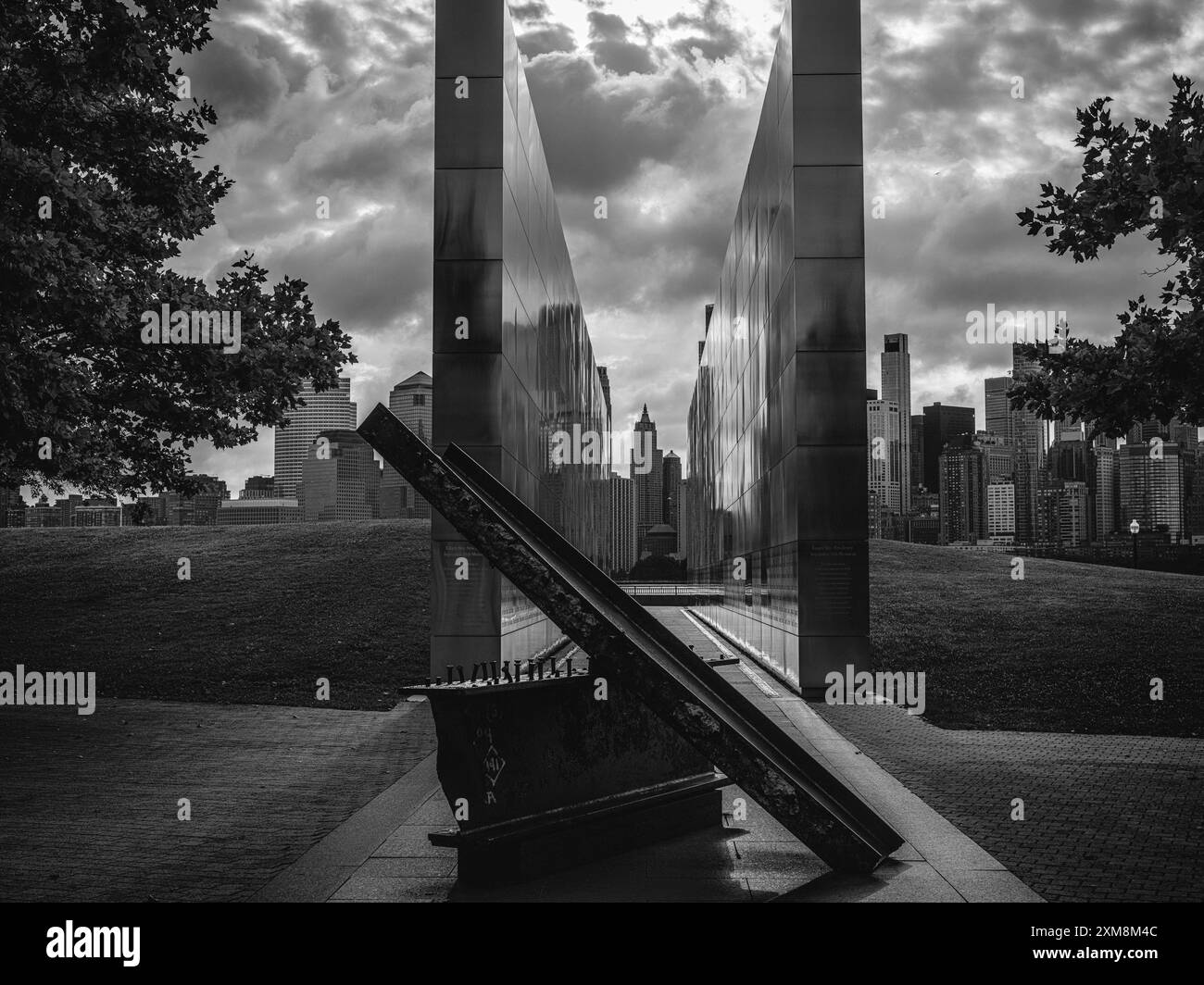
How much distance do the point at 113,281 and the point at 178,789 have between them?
6810mm

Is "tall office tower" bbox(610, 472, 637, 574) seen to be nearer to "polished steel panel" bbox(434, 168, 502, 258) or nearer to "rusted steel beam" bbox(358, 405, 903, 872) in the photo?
"polished steel panel" bbox(434, 168, 502, 258)

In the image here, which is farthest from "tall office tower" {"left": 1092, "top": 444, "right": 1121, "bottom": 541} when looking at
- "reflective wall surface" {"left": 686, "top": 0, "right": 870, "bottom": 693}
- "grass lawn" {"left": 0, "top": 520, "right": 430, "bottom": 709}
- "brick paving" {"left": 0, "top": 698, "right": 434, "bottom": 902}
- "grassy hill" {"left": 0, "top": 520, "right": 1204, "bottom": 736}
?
"brick paving" {"left": 0, "top": 698, "right": 434, "bottom": 902}

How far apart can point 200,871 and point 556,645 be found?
16.6 meters

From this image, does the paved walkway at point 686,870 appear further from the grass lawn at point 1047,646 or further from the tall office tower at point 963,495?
the tall office tower at point 963,495

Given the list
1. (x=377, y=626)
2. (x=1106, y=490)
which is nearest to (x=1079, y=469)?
(x=1106, y=490)

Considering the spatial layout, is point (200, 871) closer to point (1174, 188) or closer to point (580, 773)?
point (580, 773)

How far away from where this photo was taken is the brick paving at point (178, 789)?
668 cm

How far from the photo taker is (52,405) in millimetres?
11453

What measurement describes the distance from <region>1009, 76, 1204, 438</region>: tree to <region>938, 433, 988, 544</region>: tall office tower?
69.9 metres

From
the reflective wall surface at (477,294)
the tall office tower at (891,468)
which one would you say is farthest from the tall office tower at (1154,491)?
the reflective wall surface at (477,294)

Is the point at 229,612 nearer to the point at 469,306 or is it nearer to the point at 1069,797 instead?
the point at 469,306

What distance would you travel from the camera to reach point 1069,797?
9008 mm

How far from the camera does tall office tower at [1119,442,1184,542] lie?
6694 centimetres
